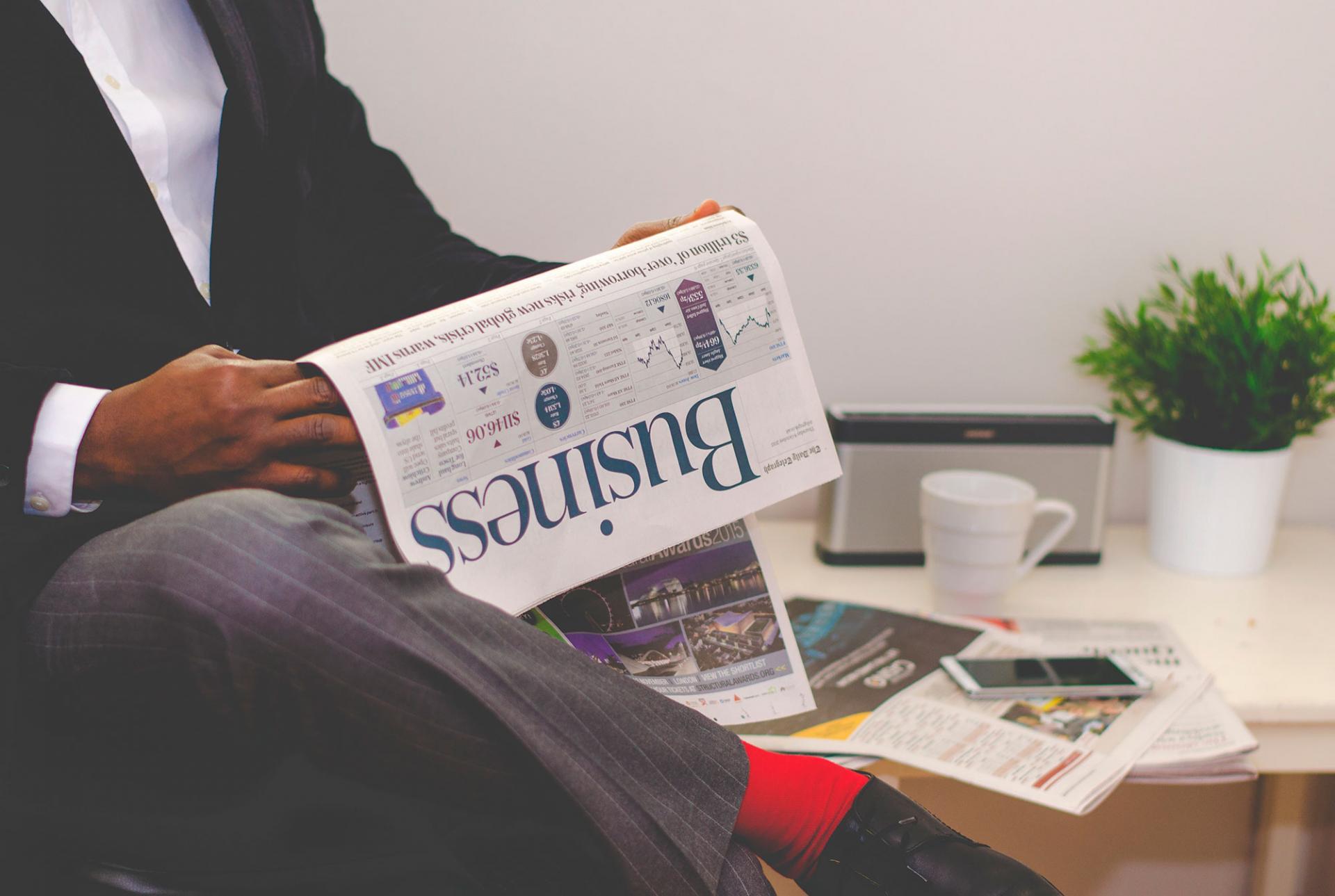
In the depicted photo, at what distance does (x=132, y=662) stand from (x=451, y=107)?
0.72m

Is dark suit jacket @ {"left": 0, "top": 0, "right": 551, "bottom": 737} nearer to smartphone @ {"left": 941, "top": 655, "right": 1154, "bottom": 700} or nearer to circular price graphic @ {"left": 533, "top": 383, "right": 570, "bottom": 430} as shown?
circular price graphic @ {"left": 533, "top": 383, "right": 570, "bottom": 430}

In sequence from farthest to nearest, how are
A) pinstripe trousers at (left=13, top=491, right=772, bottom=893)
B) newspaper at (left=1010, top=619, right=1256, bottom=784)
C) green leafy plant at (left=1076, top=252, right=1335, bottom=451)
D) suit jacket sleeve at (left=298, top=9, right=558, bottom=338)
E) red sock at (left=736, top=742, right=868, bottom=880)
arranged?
1. green leafy plant at (left=1076, top=252, right=1335, bottom=451)
2. suit jacket sleeve at (left=298, top=9, right=558, bottom=338)
3. newspaper at (left=1010, top=619, right=1256, bottom=784)
4. red sock at (left=736, top=742, right=868, bottom=880)
5. pinstripe trousers at (left=13, top=491, right=772, bottom=893)

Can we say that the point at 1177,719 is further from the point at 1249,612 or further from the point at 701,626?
the point at 701,626

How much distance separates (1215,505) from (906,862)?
64 cm

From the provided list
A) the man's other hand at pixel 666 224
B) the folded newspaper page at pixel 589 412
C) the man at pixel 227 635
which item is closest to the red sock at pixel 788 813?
the man at pixel 227 635

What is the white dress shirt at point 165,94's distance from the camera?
0.71 m

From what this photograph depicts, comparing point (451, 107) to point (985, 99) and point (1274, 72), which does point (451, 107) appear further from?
point (1274, 72)

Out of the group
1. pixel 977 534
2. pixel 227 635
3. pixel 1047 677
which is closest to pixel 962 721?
pixel 1047 677

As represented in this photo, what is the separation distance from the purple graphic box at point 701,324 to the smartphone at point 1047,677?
36cm

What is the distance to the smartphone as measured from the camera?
2.64ft

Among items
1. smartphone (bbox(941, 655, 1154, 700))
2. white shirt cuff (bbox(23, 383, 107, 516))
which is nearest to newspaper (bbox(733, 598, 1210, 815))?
smartphone (bbox(941, 655, 1154, 700))

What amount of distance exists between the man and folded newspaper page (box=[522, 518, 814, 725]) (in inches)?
Answer: 2.5

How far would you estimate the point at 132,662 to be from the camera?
51 centimetres

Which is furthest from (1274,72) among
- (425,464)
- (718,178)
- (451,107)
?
(425,464)
